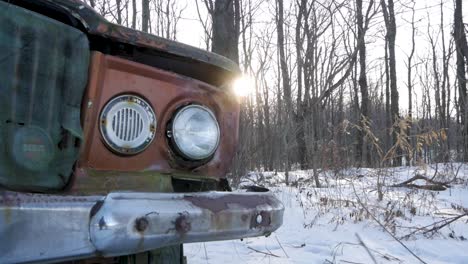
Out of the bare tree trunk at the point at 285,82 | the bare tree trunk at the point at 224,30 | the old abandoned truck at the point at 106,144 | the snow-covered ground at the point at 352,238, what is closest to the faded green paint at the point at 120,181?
the old abandoned truck at the point at 106,144

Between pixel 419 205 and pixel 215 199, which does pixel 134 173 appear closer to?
pixel 215 199

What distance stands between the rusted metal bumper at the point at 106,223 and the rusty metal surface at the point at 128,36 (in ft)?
1.73

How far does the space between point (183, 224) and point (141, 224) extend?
5.2 inches

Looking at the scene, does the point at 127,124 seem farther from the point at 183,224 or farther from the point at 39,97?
the point at 183,224

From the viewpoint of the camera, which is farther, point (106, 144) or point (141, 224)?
point (106, 144)

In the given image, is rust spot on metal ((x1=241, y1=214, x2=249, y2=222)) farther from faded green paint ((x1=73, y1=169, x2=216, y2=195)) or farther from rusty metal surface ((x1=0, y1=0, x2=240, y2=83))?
rusty metal surface ((x1=0, y1=0, x2=240, y2=83))

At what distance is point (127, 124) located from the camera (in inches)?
55.0

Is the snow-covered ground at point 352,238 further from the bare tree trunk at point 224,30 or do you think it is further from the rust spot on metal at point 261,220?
the bare tree trunk at point 224,30

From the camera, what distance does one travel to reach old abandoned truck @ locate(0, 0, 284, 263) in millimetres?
1016

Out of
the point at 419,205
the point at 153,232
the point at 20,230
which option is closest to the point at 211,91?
the point at 153,232

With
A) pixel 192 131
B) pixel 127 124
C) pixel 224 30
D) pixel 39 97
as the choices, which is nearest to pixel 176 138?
pixel 192 131

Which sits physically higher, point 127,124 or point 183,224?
point 127,124

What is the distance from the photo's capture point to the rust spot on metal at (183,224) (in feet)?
3.79

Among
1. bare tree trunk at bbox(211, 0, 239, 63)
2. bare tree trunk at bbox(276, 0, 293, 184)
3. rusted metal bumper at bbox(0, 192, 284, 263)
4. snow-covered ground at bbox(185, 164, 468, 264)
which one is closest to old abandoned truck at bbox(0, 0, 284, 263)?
rusted metal bumper at bbox(0, 192, 284, 263)
